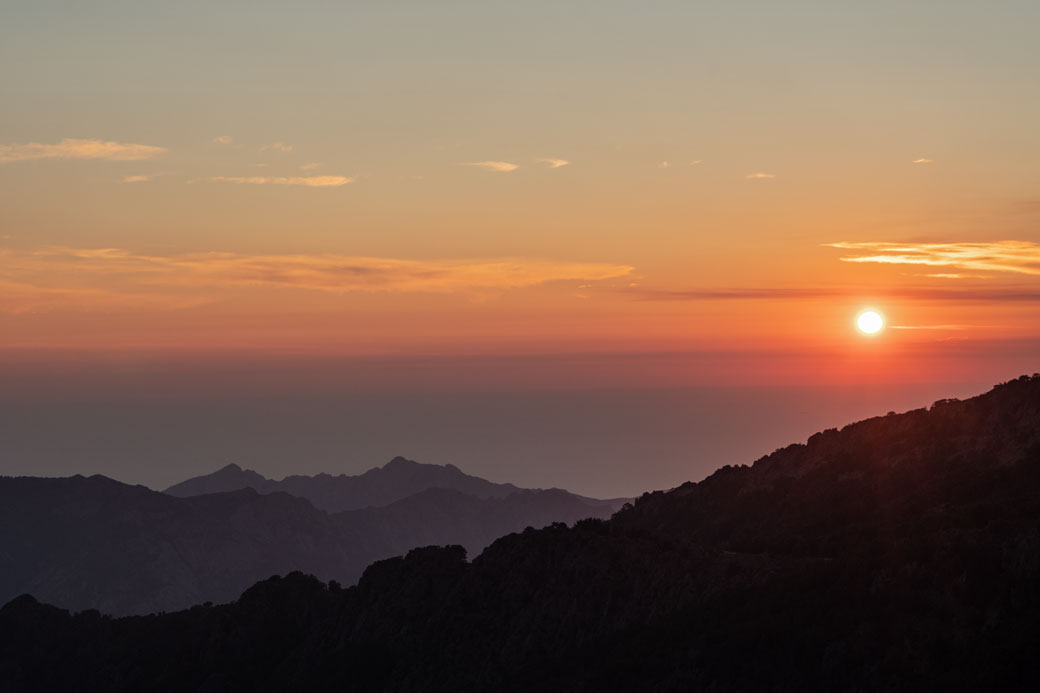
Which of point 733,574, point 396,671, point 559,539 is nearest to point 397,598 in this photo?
point 396,671

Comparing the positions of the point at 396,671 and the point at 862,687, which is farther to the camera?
the point at 396,671

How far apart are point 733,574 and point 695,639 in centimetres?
1528

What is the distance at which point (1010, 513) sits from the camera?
150m

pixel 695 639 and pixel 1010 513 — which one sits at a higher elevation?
pixel 1010 513

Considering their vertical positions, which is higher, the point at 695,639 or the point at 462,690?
the point at 695,639

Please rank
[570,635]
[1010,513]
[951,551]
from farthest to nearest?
[570,635], [1010,513], [951,551]

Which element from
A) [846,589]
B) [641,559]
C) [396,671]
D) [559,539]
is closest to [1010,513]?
[846,589]

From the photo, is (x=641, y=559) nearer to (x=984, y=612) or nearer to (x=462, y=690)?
(x=462, y=690)

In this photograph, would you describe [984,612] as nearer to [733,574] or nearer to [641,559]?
[733,574]

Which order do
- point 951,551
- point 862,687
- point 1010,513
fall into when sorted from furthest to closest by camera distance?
1. point 1010,513
2. point 951,551
3. point 862,687

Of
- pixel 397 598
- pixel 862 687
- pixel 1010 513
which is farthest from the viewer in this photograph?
pixel 397 598

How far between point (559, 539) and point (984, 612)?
6620cm

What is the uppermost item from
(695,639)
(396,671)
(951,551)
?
(951,551)

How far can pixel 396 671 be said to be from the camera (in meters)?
180
